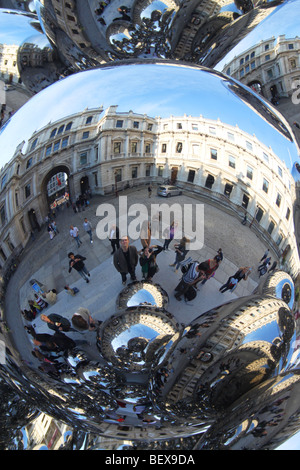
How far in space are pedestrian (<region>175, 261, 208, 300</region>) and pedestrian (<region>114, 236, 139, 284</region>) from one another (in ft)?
0.76

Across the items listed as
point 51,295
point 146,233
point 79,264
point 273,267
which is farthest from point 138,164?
point 273,267

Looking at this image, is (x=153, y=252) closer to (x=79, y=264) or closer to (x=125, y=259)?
(x=125, y=259)

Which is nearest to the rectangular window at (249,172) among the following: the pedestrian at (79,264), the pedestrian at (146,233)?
the pedestrian at (146,233)

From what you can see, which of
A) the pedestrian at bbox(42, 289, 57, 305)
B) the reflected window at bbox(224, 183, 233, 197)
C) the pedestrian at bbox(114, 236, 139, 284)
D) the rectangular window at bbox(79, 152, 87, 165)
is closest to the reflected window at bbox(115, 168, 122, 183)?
the rectangular window at bbox(79, 152, 87, 165)

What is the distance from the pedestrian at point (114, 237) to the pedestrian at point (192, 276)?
0.35 metres

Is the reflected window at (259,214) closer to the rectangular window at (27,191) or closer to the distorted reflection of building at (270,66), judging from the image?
the rectangular window at (27,191)

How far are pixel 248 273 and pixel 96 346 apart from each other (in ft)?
2.71

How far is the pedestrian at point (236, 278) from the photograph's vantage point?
1.70 meters

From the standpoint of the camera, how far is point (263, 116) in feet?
6.01

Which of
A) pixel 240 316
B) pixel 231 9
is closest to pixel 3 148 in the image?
pixel 240 316

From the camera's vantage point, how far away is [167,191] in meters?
1.63

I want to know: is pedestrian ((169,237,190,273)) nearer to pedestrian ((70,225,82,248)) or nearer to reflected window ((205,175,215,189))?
reflected window ((205,175,215,189))

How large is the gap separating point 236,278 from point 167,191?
1.77 feet
